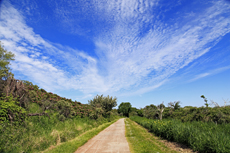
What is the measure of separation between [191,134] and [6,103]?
983 cm

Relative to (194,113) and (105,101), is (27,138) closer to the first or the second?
(194,113)

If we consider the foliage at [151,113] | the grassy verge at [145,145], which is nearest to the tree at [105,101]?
the foliage at [151,113]

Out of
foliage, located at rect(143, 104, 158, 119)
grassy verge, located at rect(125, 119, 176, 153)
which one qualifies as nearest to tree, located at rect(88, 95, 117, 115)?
foliage, located at rect(143, 104, 158, 119)

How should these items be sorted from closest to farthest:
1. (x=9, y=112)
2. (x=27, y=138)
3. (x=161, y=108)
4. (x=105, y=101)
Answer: (x=27, y=138)
(x=9, y=112)
(x=161, y=108)
(x=105, y=101)

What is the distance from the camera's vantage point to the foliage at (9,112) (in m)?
5.78

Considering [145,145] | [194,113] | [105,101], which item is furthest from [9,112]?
[105,101]

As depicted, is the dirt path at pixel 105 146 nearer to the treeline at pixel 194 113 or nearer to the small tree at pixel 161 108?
the treeline at pixel 194 113

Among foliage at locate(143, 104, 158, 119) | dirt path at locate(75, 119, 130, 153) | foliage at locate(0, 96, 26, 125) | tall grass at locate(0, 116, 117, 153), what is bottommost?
dirt path at locate(75, 119, 130, 153)

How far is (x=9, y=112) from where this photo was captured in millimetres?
6156

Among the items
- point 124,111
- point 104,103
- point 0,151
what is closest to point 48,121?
point 0,151

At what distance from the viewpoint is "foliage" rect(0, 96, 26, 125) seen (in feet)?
19.0

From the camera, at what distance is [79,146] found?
6.97 metres

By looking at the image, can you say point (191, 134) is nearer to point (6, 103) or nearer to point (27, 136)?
point (27, 136)

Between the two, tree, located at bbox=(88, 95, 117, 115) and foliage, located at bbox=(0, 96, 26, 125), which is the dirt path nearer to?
foliage, located at bbox=(0, 96, 26, 125)
